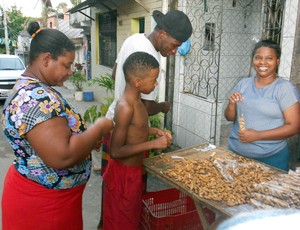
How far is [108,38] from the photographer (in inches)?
381

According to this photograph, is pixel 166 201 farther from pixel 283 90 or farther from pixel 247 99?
pixel 283 90

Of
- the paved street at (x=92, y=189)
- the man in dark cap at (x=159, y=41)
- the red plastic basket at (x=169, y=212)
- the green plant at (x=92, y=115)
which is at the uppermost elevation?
the man in dark cap at (x=159, y=41)

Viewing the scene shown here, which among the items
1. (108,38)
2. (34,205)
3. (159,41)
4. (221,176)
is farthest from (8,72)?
(221,176)

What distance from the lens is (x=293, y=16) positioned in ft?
10.3

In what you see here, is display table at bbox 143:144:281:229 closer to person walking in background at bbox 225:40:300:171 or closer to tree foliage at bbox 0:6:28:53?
person walking in background at bbox 225:40:300:171

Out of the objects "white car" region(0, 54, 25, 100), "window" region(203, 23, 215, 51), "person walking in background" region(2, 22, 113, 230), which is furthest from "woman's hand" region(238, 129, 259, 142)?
"white car" region(0, 54, 25, 100)

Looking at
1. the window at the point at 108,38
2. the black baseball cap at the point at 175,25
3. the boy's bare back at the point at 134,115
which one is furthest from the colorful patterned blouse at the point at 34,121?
the window at the point at 108,38

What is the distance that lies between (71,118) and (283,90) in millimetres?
1666

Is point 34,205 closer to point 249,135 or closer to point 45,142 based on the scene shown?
point 45,142

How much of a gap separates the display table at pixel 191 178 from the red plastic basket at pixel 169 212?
0.33m

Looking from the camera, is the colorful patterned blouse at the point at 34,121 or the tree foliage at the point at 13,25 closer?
the colorful patterned blouse at the point at 34,121

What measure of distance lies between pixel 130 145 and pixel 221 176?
70cm

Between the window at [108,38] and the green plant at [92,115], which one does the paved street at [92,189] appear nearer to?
the green plant at [92,115]

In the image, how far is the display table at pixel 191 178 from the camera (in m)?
1.78
